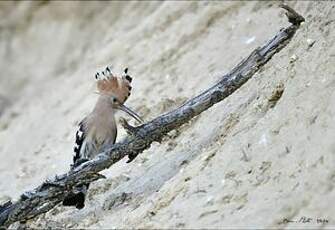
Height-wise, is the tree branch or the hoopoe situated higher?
the hoopoe

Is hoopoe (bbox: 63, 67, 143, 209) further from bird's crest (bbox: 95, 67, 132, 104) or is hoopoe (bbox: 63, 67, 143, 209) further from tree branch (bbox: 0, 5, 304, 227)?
tree branch (bbox: 0, 5, 304, 227)

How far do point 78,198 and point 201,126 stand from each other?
109 centimetres

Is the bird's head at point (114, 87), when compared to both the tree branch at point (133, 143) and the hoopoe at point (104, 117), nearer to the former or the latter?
the hoopoe at point (104, 117)

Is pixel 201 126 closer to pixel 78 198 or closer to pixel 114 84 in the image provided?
pixel 114 84

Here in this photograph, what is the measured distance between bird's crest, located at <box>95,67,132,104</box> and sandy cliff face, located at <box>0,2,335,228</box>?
0.51 meters

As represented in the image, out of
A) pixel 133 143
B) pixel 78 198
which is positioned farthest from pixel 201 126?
pixel 78 198

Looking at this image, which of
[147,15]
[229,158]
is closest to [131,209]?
[229,158]

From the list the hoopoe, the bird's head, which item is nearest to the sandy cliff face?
the hoopoe

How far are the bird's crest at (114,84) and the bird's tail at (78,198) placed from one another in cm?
83

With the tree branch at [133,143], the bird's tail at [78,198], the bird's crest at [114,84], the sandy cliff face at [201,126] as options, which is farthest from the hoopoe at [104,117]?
the tree branch at [133,143]

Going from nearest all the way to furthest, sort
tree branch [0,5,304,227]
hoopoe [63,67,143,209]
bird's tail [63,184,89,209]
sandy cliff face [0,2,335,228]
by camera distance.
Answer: sandy cliff face [0,2,335,228] → tree branch [0,5,304,227] → bird's tail [63,184,89,209] → hoopoe [63,67,143,209]

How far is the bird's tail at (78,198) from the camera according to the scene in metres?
4.94

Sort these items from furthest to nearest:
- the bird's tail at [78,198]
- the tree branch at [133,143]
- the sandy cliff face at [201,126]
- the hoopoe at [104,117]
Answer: the hoopoe at [104,117] → the bird's tail at [78,198] → the tree branch at [133,143] → the sandy cliff face at [201,126]

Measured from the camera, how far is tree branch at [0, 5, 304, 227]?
183 inches
